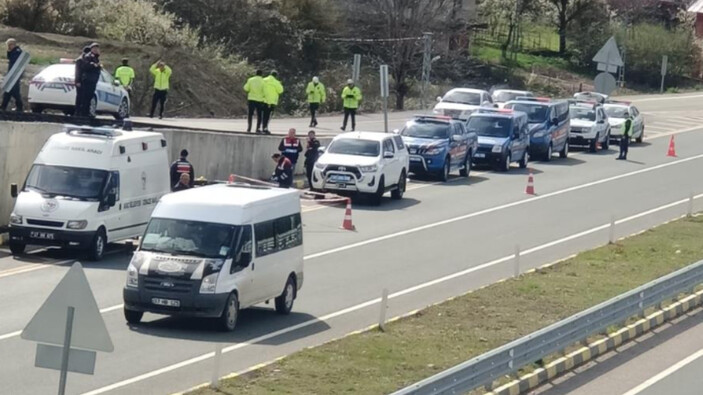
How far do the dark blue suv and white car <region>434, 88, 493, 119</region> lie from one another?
911cm

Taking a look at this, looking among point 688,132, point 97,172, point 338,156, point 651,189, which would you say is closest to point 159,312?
point 97,172

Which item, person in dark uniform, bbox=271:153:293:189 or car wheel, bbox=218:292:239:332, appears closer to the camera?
car wheel, bbox=218:292:239:332

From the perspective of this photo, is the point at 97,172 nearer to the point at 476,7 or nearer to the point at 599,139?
the point at 599,139

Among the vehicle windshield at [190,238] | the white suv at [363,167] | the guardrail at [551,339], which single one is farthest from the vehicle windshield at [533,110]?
the vehicle windshield at [190,238]

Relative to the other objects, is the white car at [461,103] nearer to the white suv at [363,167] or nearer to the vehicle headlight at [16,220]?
the white suv at [363,167]

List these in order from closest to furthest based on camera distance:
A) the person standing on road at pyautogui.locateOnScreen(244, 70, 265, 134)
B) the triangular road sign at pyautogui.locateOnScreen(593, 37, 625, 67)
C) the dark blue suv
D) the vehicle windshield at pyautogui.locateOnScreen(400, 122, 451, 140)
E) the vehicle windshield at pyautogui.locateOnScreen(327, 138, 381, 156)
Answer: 1. the vehicle windshield at pyautogui.locateOnScreen(327, 138, 381, 156)
2. the person standing on road at pyautogui.locateOnScreen(244, 70, 265, 134)
3. the dark blue suv
4. the vehicle windshield at pyautogui.locateOnScreen(400, 122, 451, 140)
5. the triangular road sign at pyautogui.locateOnScreen(593, 37, 625, 67)

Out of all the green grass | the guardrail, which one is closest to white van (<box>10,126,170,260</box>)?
the green grass

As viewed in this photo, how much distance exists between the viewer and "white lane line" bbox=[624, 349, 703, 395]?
17.0 metres

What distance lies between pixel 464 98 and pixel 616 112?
6179 millimetres

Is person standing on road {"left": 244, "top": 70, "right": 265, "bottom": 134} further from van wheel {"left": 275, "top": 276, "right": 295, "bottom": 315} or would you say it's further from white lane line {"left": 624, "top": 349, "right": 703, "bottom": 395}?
white lane line {"left": 624, "top": 349, "right": 703, "bottom": 395}

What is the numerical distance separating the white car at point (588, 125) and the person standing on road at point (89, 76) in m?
23.0

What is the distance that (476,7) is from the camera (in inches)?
3410

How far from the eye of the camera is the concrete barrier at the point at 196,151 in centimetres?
2844

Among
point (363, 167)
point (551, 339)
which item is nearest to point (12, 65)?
point (363, 167)
